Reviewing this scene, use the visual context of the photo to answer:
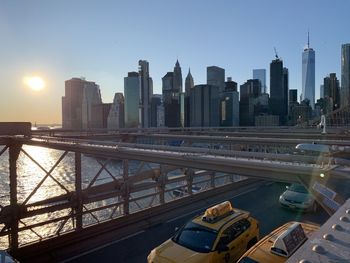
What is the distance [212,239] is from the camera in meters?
8.38

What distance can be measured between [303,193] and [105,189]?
358 inches

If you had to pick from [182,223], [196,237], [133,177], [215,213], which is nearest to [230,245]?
[196,237]

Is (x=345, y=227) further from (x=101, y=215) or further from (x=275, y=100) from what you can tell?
(x=275, y=100)

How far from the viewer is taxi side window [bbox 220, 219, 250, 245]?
8562mm

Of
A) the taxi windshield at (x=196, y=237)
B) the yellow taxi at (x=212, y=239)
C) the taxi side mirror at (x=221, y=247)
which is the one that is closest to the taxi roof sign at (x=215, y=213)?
the yellow taxi at (x=212, y=239)

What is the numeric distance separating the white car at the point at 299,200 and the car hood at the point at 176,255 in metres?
8.21

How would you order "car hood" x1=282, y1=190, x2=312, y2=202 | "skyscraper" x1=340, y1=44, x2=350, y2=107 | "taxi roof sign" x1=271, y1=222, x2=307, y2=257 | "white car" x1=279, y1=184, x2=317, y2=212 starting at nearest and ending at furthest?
"taxi roof sign" x1=271, y1=222, x2=307, y2=257 < "white car" x1=279, y1=184, x2=317, y2=212 < "car hood" x1=282, y1=190, x2=312, y2=202 < "skyscraper" x1=340, y1=44, x2=350, y2=107

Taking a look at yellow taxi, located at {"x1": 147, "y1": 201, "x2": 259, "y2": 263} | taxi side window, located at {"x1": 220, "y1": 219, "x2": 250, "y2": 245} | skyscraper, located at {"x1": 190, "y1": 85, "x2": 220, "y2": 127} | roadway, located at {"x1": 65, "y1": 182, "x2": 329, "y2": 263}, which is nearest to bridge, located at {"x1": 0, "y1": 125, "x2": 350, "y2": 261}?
roadway, located at {"x1": 65, "y1": 182, "x2": 329, "y2": 263}

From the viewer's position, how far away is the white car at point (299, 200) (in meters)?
14.7

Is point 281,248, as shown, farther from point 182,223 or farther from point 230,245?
point 182,223

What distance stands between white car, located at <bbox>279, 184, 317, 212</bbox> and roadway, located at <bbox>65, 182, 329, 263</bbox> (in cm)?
29

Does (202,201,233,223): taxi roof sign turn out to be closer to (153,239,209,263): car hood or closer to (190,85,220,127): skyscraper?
(153,239,209,263): car hood

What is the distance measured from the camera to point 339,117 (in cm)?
Answer: 5059

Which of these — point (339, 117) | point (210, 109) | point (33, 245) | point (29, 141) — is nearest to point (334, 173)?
point (33, 245)
